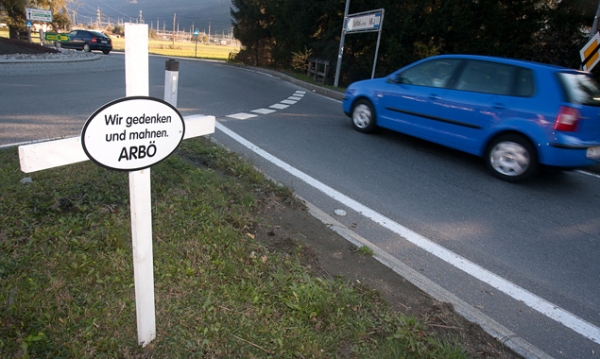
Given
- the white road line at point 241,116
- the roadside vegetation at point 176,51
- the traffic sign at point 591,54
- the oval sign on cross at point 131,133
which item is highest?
the traffic sign at point 591,54

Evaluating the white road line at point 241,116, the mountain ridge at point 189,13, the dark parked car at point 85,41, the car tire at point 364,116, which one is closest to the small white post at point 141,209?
the car tire at point 364,116

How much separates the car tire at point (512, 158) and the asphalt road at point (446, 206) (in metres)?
0.16

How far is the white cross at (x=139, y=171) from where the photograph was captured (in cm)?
175

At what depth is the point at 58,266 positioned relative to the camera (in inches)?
109

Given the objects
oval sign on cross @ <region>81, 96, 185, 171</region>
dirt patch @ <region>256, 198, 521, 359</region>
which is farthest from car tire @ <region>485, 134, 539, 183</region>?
oval sign on cross @ <region>81, 96, 185, 171</region>

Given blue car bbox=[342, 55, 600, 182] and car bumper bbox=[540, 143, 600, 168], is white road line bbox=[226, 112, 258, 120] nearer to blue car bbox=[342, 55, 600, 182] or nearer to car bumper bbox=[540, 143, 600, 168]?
blue car bbox=[342, 55, 600, 182]

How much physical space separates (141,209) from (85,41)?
3432 cm

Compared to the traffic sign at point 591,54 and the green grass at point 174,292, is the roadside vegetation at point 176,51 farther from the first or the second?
the green grass at point 174,292

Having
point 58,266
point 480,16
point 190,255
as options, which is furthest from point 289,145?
point 480,16

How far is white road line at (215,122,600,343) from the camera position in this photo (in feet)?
9.73

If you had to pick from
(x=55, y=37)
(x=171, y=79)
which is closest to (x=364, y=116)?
(x=171, y=79)

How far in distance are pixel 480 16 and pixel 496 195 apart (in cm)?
1185

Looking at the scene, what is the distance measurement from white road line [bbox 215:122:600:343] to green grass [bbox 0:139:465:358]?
111cm

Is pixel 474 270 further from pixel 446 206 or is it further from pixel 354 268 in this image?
pixel 446 206
